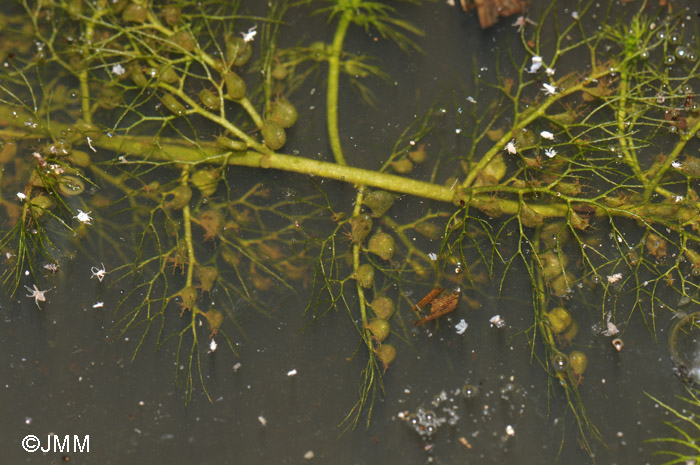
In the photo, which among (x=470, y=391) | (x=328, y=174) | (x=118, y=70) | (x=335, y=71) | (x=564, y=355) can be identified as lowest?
(x=470, y=391)

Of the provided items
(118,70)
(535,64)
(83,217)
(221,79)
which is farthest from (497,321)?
(118,70)

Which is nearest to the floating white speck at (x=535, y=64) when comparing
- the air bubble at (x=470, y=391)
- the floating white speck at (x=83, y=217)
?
the air bubble at (x=470, y=391)

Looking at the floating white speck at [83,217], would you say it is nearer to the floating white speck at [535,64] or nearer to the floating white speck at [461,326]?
the floating white speck at [461,326]

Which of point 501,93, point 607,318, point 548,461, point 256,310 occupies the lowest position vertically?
point 548,461

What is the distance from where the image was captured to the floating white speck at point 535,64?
3059 mm

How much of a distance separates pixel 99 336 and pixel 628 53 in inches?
106

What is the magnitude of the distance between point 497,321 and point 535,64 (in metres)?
1.16

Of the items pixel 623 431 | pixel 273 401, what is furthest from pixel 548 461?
pixel 273 401

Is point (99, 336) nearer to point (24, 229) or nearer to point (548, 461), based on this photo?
point (24, 229)

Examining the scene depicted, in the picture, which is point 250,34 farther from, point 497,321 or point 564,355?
point 564,355

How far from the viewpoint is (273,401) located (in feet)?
10.1

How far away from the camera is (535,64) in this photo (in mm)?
3072

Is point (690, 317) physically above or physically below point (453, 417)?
above

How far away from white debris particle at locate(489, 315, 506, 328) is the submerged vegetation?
109 millimetres
